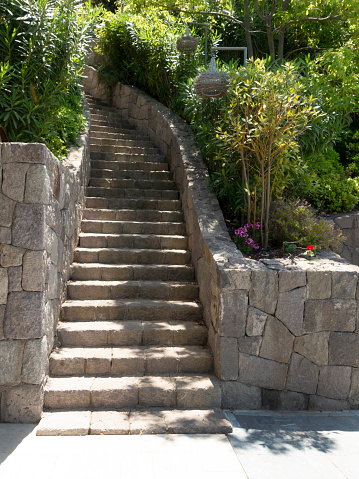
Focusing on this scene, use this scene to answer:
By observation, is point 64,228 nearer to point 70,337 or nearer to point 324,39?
point 70,337

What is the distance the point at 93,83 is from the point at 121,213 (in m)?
6.64

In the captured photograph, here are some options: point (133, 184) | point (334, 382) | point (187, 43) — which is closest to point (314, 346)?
point (334, 382)

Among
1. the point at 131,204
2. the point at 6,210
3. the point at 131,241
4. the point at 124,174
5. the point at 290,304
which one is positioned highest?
the point at 124,174

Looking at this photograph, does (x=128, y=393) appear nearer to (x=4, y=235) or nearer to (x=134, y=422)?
(x=134, y=422)

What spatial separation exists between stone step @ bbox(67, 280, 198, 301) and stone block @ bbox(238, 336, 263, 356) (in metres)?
1.07

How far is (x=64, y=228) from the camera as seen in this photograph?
4762 mm

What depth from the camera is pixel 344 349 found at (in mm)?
4277

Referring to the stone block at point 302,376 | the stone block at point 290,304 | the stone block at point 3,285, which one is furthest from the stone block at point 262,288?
the stone block at point 3,285

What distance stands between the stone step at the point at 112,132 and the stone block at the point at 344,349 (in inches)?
217

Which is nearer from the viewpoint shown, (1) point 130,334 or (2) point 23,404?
(2) point 23,404

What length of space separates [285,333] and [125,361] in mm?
1508

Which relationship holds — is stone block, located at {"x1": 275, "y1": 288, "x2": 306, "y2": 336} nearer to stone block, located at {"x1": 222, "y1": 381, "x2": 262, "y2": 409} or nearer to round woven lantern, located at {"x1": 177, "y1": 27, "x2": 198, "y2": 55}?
stone block, located at {"x1": 222, "y1": 381, "x2": 262, "y2": 409}

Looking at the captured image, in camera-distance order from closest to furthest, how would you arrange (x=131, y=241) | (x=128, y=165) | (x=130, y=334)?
(x=130, y=334)
(x=131, y=241)
(x=128, y=165)

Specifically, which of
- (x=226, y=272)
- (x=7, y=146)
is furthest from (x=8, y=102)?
(x=226, y=272)
